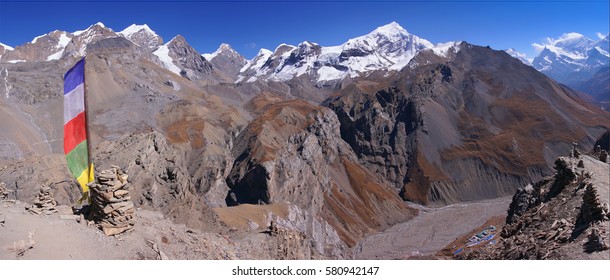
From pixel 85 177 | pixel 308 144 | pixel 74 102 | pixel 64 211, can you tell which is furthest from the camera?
pixel 308 144

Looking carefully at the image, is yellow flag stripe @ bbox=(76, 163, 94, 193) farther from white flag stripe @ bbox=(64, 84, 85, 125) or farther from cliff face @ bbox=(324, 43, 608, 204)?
cliff face @ bbox=(324, 43, 608, 204)

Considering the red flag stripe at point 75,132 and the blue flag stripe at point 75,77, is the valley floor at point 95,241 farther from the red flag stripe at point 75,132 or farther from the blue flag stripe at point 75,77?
the blue flag stripe at point 75,77

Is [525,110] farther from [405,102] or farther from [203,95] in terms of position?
[203,95]

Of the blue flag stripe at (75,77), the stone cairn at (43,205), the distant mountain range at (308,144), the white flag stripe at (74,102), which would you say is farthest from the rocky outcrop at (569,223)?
the distant mountain range at (308,144)

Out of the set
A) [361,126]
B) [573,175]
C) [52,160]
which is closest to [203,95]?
[361,126]

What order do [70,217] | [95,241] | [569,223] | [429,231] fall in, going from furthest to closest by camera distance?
[429,231] → [569,223] → [70,217] → [95,241]

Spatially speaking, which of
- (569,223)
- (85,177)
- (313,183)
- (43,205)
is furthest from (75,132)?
(313,183)

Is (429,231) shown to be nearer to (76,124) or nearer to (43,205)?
(43,205)
